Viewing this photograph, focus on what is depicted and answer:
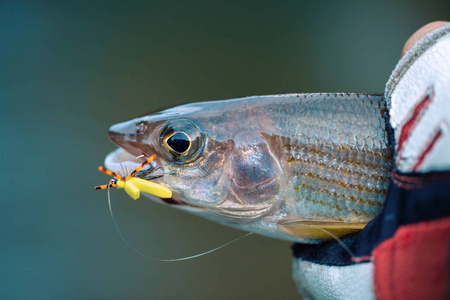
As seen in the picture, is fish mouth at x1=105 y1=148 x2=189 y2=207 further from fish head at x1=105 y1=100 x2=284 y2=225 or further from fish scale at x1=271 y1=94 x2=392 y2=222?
fish scale at x1=271 y1=94 x2=392 y2=222

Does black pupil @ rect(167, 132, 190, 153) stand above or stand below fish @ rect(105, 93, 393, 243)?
above

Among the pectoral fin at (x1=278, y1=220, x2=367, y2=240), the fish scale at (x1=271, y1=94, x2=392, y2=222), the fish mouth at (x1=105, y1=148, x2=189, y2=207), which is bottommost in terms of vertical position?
the pectoral fin at (x1=278, y1=220, x2=367, y2=240)

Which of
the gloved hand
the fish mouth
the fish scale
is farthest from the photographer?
the fish mouth

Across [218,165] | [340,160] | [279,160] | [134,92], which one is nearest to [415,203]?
[340,160]

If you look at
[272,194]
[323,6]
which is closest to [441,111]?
[272,194]

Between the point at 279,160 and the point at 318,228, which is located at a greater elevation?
the point at 279,160

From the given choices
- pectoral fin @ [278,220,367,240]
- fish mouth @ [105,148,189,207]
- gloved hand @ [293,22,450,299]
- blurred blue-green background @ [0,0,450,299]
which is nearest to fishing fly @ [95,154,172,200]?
fish mouth @ [105,148,189,207]

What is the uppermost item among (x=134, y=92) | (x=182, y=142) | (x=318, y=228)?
(x=134, y=92)

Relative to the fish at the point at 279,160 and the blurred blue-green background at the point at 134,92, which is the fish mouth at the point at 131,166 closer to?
the fish at the point at 279,160

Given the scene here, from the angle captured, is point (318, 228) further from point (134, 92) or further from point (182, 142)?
point (134, 92)

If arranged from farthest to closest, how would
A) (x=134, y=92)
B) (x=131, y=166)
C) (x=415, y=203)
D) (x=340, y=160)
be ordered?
(x=134, y=92), (x=131, y=166), (x=340, y=160), (x=415, y=203)
